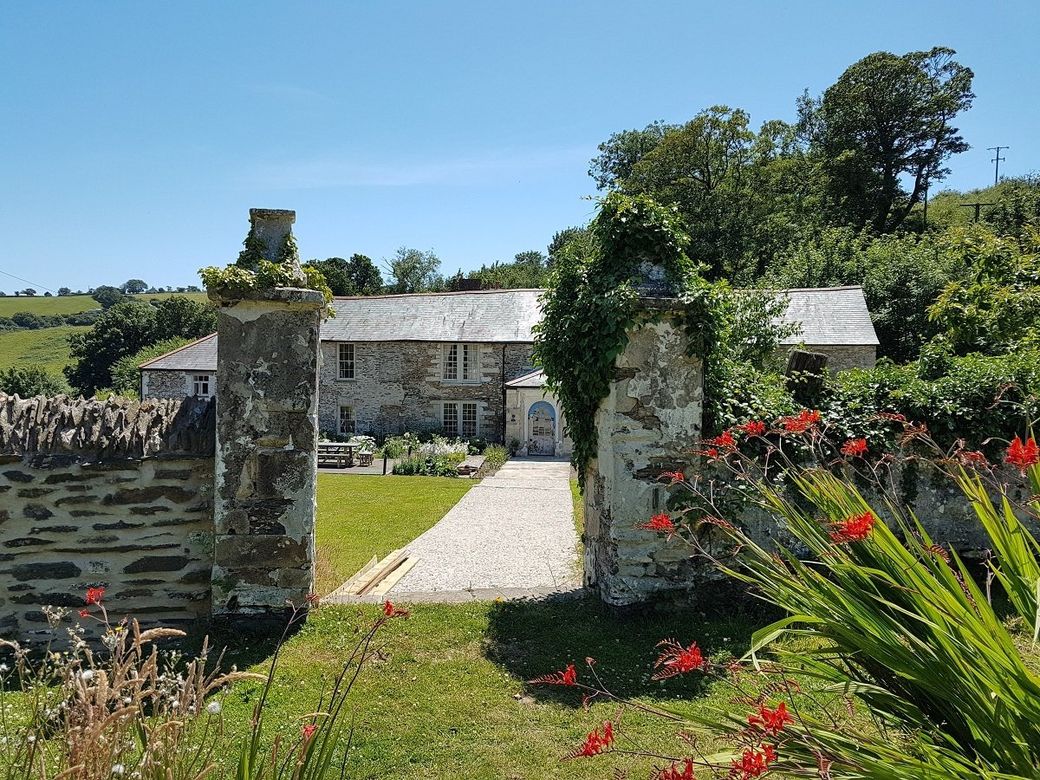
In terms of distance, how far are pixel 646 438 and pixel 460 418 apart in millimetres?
20778

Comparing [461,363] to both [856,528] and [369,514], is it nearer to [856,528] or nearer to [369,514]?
[369,514]

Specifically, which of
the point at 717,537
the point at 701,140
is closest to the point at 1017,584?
the point at 717,537

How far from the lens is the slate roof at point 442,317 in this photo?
23.8 m

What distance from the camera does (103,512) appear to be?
5.17 metres

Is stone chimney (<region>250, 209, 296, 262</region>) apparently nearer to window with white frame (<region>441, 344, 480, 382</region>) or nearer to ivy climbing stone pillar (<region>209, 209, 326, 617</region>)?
ivy climbing stone pillar (<region>209, 209, 326, 617</region>)

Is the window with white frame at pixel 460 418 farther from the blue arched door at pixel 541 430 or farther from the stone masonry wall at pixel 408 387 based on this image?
the blue arched door at pixel 541 430

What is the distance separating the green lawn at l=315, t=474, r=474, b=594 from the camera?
8727 millimetres

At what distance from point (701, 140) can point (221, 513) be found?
3351 centimetres

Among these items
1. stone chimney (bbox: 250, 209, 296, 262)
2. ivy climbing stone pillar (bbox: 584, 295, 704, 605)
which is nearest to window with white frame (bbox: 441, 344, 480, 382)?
stone chimney (bbox: 250, 209, 296, 262)

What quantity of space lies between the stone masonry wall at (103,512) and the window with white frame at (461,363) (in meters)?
20.5

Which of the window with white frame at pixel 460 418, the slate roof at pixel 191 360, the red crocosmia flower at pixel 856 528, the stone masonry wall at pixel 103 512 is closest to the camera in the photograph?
the red crocosmia flower at pixel 856 528

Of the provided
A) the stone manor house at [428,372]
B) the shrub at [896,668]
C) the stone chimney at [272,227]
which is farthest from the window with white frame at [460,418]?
the shrub at [896,668]

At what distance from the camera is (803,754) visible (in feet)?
5.41

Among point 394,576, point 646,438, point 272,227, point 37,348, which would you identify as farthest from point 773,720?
point 37,348
